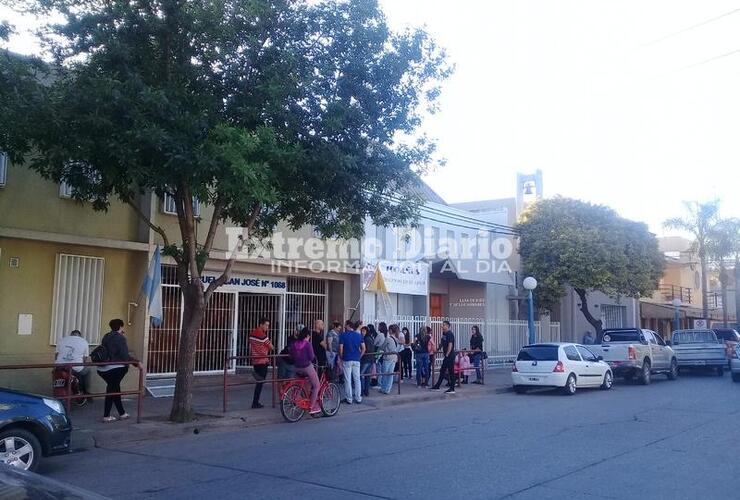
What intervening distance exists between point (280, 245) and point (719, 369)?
1717 cm

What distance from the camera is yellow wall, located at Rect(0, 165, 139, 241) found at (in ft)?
47.1

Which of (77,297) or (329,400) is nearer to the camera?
(329,400)

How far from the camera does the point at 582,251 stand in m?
27.7

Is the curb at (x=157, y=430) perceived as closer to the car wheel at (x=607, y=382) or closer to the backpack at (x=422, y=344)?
the backpack at (x=422, y=344)

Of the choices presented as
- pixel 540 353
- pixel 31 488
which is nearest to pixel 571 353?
pixel 540 353

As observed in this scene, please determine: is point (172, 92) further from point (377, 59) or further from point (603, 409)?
point (603, 409)

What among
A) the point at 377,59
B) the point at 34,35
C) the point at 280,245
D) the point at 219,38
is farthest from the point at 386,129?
the point at 280,245

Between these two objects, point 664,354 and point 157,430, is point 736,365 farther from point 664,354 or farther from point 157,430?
point 157,430

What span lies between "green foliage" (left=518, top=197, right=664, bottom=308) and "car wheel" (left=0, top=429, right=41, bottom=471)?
2292cm

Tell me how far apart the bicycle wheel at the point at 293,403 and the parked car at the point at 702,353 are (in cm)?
1790

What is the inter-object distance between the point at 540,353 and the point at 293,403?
8530 millimetres

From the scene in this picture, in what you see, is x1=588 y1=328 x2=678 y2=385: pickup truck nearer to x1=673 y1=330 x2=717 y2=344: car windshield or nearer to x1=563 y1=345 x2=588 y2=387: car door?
x1=563 y1=345 x2=588 y2=387: car door

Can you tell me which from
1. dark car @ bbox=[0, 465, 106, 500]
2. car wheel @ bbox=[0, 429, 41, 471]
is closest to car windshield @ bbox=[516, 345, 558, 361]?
car wheel @ bbox=[0, 429, 41, 471]

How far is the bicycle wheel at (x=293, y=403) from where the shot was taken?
12758 millimetres
